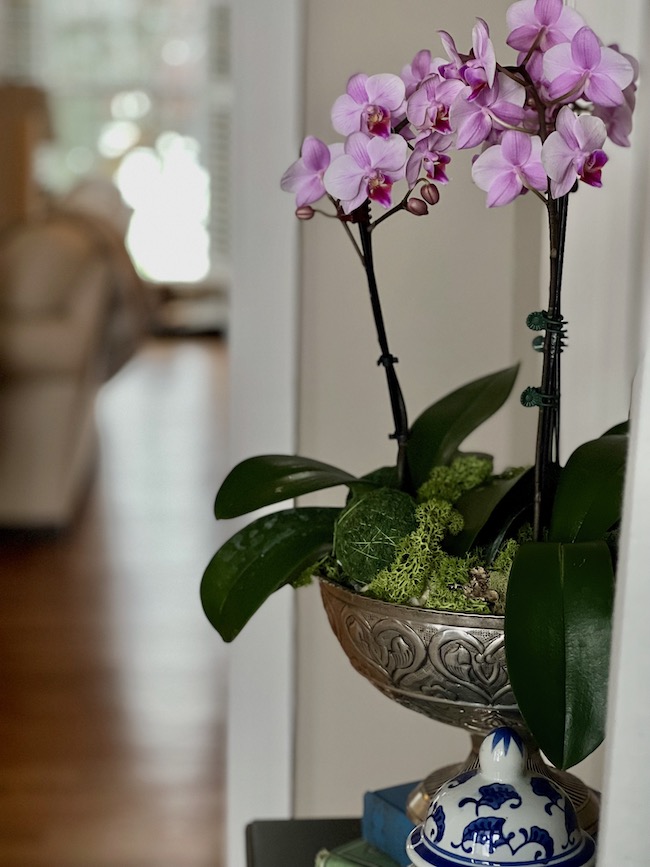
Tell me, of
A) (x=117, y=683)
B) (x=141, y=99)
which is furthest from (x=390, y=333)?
(x=141, y=99)

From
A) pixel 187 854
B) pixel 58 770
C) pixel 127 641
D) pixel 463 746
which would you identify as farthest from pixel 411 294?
pixel 127 641

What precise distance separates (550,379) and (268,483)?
20 cm

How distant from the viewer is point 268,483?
30.3 inches

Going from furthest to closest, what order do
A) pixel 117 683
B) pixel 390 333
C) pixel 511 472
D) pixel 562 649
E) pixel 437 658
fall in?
pixel 117 683
pixel 390 333
pixel 511 472
pixel 437 658
pixel 562 649

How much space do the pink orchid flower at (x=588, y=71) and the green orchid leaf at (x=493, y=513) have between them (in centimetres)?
22

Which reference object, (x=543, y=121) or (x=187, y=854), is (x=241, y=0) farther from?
(x=187, y=854)

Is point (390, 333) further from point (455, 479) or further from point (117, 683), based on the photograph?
point (117, 683)

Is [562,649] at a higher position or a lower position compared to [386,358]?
lower

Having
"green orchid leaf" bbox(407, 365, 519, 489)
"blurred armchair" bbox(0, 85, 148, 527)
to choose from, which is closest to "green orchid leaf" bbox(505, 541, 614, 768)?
"green orchid leaf" bbox(407, 365, 519, 489)

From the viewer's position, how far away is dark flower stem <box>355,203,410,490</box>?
A: 72cm

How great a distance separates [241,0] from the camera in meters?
1.27

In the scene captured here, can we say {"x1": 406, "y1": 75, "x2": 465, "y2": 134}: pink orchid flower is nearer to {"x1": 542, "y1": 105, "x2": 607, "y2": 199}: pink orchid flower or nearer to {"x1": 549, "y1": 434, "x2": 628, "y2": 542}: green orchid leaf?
{"x1": 542, "y1": 105, "x2": 607, "y2": 199}: pink orchid flower

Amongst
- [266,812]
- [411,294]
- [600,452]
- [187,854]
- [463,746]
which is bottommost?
[187,854]

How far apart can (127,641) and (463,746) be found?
5.16 ft
